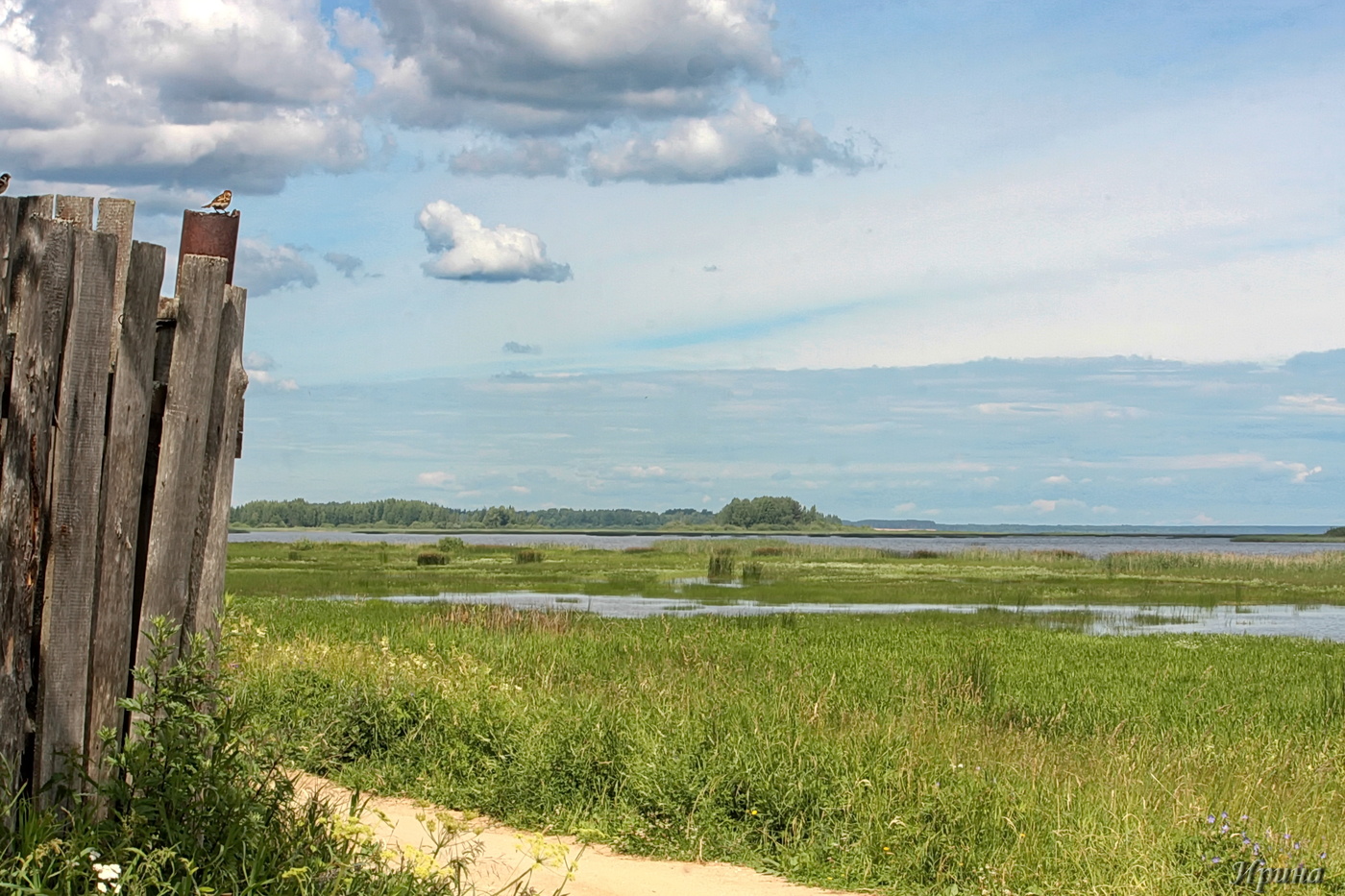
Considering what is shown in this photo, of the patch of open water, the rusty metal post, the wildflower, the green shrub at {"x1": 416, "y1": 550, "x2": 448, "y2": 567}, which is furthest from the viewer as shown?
the green shrub at {"x1": 416, "y1": 550, "x2": 448, "y2": 567}

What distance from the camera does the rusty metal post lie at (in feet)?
17.0

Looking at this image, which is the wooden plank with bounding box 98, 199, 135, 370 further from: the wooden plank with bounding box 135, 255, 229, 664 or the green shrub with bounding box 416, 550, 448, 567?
the green shrub with bounding box 416, 550, 448, 567

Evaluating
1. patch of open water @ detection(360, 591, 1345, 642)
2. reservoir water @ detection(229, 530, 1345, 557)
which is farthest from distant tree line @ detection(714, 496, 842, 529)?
patch of open water @ detection(360, 591, 1345, 642)

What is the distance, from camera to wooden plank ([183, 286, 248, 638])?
471 centimetres

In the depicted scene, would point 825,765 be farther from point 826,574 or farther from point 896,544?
point 896,544

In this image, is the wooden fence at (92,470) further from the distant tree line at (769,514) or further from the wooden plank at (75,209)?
the distant tree line at (769,514)

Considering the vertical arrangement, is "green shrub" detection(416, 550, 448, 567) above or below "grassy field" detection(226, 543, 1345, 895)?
below

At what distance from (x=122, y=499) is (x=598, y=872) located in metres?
3.26

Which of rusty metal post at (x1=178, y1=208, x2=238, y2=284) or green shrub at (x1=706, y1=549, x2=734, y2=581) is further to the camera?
green shrub at (x1=706, y1=549, x2=734, y2=581)

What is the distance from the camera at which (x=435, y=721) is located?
8.52 m

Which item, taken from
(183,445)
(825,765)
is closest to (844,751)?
(825,765)

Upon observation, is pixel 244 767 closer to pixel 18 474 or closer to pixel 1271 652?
pixel 18 474

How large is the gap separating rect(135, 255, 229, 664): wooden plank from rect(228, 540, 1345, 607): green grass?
2782 centimetres

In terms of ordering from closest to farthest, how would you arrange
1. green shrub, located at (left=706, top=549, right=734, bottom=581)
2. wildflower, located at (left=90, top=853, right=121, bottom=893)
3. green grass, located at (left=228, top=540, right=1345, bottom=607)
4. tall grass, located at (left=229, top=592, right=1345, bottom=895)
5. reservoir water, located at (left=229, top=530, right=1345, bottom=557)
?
wildflower, located at (left=90, top=853, right=121, bottom=893), tall grass, located at (left=229, top=592, right=1345, bottom=895), green grass, located at (left=228, top=540, right=1345, bottom=607), green shrub, located at (left=706, top=549, right=734, bottom=581), reservoir water, located at (left=229, top=530, right=1345, bottom=557)
